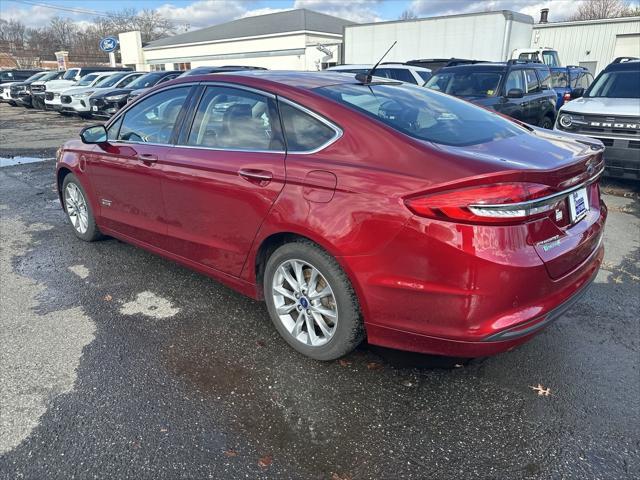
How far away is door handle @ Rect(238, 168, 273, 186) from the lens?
2.92 meters

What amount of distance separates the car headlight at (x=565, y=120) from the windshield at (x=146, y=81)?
1298cm

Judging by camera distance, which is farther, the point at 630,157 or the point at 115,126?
the point at 630,157

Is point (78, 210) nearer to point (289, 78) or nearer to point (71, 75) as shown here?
point (289, 78)

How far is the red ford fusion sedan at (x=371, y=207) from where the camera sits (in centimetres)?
229

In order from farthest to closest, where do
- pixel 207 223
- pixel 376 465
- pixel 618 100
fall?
pixel 618 100
pixel 207 223
pixel 376 465

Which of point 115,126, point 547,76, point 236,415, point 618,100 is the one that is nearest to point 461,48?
point 547,76

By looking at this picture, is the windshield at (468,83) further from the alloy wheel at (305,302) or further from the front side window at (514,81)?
the alloy wheel at (305,302)

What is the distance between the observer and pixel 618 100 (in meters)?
7.59

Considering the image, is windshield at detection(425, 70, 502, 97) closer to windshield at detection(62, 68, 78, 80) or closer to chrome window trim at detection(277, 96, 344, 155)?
chrome window trim at detection(277, 96, 344, 155)

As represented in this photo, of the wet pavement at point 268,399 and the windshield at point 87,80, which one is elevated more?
the windshield at point 87,80

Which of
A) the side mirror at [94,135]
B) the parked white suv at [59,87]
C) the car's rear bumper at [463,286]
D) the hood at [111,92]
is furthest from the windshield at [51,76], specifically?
the car's rear bumper at [463,286]

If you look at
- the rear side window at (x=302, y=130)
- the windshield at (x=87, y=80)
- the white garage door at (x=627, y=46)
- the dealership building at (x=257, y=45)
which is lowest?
the rear side window at (x=302, y=130)

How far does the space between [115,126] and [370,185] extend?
9.29ft

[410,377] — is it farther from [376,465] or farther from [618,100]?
[618,100]
